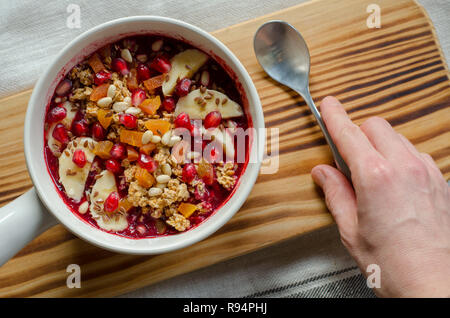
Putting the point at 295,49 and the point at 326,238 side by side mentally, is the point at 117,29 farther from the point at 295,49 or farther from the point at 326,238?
the point at 326,238

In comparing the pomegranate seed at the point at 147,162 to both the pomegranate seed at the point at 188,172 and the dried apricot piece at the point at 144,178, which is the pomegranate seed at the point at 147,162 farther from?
the pomegranate seed at the point at 188,172

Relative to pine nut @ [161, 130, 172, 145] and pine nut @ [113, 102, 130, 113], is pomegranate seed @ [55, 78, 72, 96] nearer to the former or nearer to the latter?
pine nut @ [113, 102, 130, 113]

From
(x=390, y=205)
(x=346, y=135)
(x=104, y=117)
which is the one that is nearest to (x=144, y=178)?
(x=104, y=117)

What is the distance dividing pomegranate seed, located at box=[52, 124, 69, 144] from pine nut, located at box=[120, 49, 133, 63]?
36 cm

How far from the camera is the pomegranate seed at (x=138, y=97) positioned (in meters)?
1.46

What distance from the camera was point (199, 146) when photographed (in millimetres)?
1486

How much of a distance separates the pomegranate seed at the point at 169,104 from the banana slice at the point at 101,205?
334mm

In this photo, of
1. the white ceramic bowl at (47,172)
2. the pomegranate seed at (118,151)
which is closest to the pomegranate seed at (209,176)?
the white ceramic bowl at (47,172)

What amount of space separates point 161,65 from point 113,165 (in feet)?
1.40

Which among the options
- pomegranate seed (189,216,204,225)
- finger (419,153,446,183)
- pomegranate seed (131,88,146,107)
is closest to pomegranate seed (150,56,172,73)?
pomegranate seed (131,88,146,107)

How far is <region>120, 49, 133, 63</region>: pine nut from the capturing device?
150 cm

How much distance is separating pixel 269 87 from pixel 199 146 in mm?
503

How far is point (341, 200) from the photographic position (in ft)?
5.37
